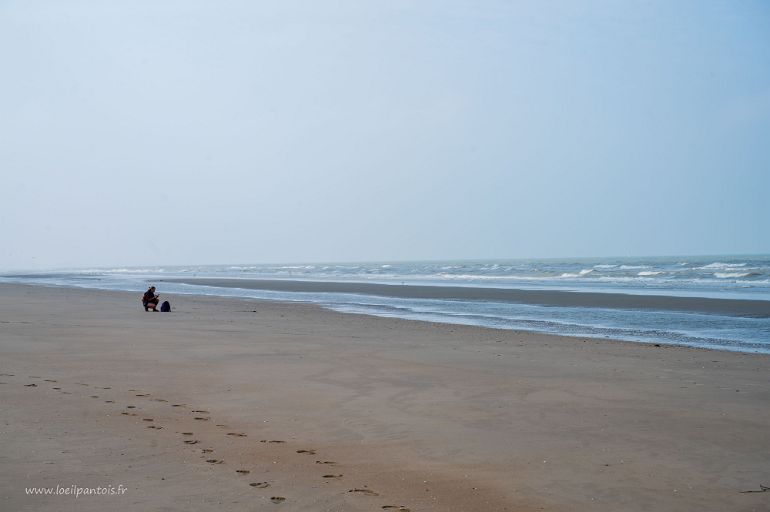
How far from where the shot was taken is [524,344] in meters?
14.5

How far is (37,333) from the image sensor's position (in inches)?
583

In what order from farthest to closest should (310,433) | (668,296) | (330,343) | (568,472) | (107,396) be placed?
(668,296), (330,343), (107,396), (310,433), (568,472)

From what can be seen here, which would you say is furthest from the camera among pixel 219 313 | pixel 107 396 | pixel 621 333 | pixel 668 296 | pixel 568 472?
pixel 668 296

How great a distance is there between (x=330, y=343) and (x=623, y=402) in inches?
276

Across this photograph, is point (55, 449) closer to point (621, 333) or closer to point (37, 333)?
point (37, 333)

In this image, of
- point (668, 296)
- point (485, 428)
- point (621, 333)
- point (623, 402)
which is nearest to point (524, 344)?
point (621, 333)

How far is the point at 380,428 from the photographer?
692 centimetres

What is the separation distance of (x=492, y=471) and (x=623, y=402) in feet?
11.2

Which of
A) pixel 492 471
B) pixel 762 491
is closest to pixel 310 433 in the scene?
pixel 492 471

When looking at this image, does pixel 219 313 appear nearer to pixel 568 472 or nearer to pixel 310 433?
pixel 310 433

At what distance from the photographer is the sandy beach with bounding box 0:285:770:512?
493 centimetres

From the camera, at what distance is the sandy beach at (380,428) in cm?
493

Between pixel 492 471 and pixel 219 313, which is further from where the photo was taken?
pixel 219 313

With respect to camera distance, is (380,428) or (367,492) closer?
(367,492)
